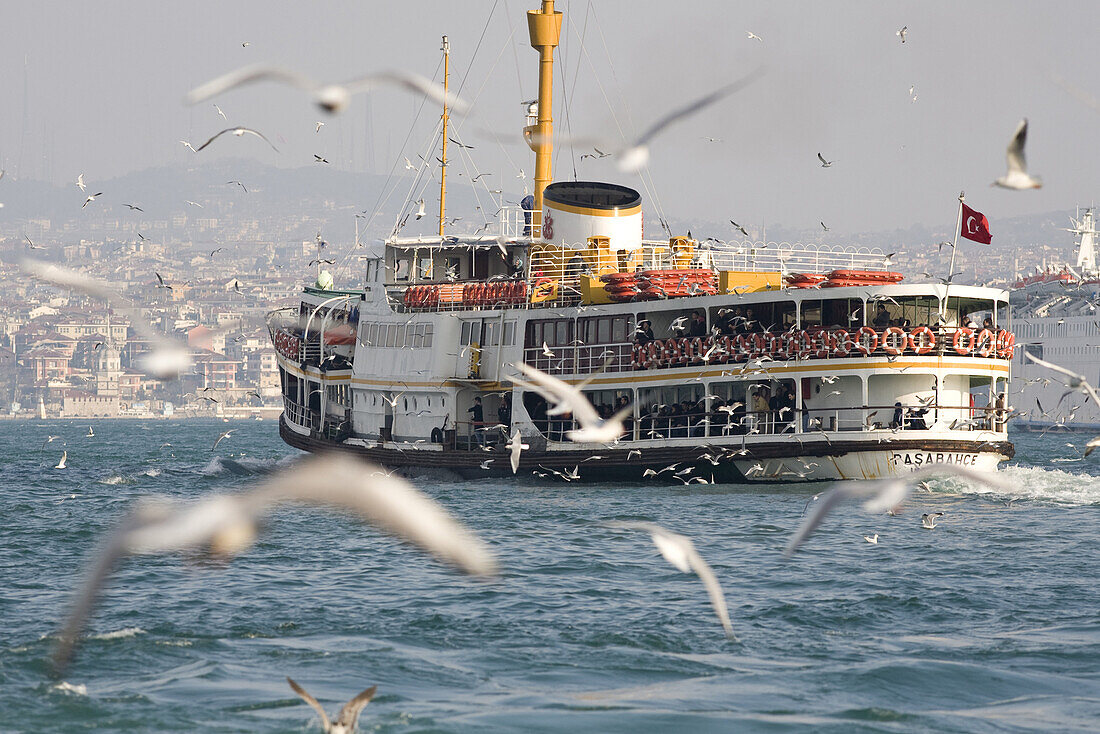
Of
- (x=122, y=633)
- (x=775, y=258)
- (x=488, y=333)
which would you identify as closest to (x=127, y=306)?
(x=122, y=633)

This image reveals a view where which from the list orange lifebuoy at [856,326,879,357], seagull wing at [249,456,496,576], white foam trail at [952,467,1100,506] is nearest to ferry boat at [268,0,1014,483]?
orange lifebuoy at [856,326,879,357]

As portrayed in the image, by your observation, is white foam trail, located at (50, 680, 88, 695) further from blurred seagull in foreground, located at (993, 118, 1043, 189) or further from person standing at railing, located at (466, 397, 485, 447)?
person standing at railing, located at (466, 397, 485, 447)

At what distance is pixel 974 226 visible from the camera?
36688mm

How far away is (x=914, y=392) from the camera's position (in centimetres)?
3609

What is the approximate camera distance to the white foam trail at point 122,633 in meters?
18.1

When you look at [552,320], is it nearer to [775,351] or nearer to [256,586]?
[775,351]

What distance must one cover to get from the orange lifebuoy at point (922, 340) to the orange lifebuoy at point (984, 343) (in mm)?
1320

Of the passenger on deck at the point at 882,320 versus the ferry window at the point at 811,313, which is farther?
the ferry window at the point at 811,313

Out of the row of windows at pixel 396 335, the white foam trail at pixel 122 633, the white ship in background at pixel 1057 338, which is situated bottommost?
the white foam trail at pixel 122 633

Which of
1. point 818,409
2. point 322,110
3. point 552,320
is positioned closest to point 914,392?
point 818,409

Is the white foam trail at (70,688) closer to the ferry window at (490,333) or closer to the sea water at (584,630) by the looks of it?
the sea water at (584,630)

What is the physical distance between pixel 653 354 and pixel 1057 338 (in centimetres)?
13141

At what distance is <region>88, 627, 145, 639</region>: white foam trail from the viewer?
18.1 m

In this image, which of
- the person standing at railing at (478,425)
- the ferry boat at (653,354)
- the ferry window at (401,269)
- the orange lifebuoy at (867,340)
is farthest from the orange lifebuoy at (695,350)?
the ferry window at (401,269)
